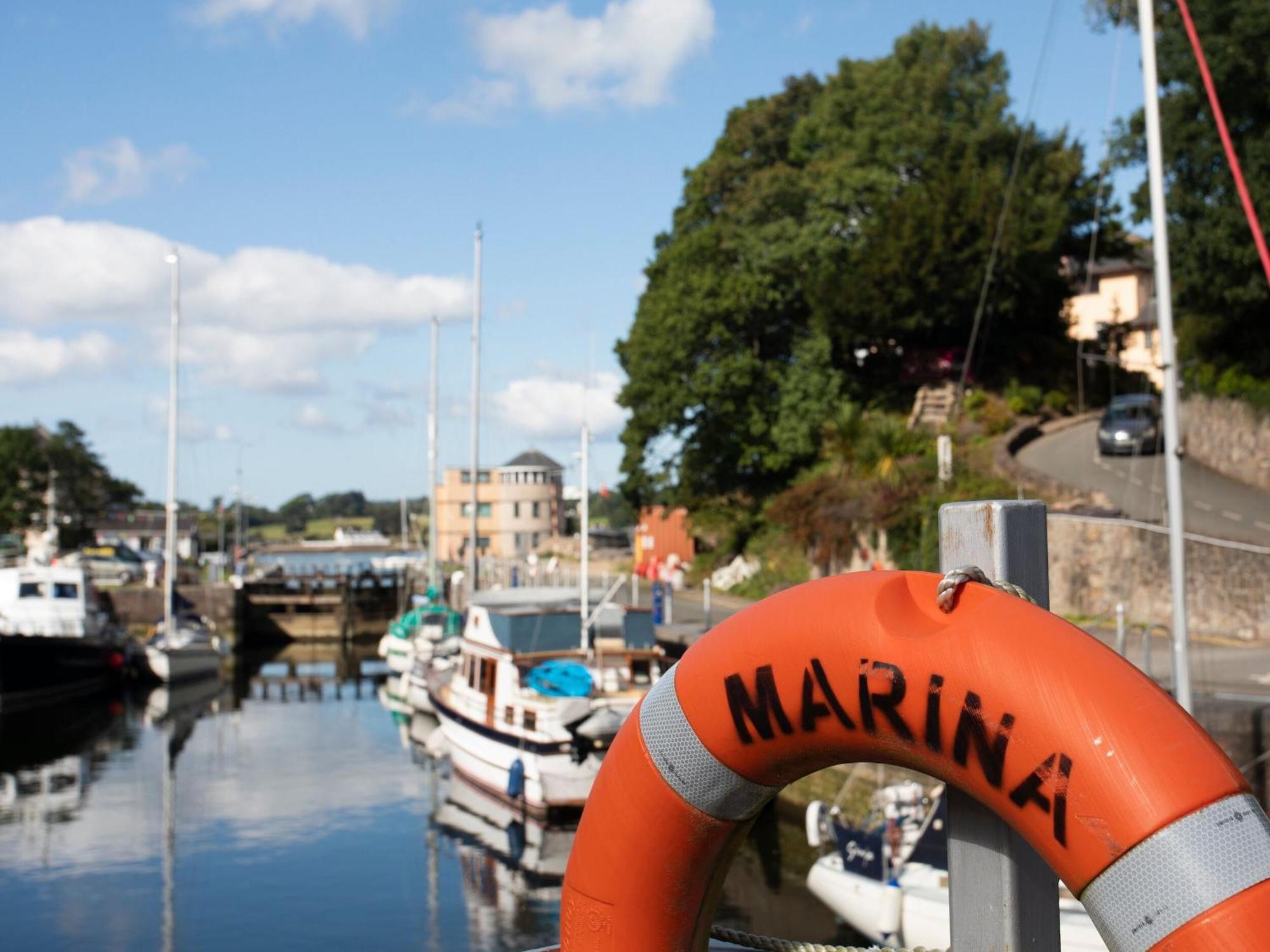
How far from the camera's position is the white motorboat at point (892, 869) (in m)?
11.0

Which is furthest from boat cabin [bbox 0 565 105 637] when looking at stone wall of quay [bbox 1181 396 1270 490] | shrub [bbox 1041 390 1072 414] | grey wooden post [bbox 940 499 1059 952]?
grey wooden post [bbox 940 499 1059 952]

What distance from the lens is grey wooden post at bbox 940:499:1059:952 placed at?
117 inches

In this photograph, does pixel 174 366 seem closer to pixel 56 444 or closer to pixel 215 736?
pixel 215 736

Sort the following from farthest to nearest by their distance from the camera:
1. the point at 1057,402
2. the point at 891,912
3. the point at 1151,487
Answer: the point at 1057,402 → the point at 1151,487 → the point at 891,912

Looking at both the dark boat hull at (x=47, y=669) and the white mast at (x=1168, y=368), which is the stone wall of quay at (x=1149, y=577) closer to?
the white mast at (x=1168, y=368)

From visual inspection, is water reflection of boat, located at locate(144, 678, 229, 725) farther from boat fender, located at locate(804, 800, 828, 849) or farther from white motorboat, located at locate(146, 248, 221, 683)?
boat fender, located at locate(804, 800, 828, 849)

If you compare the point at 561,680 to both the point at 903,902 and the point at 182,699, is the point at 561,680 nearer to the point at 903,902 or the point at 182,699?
the point at 903,902

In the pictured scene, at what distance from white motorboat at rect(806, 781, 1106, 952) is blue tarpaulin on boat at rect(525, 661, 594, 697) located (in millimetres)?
5786

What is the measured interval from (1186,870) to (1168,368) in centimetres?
1049

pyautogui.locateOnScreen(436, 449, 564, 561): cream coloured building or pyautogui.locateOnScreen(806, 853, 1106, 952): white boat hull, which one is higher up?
pyautogui.locateOnScreen(436, 449, 564, 561): cream coloured building

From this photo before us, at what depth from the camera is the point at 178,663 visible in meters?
34.4

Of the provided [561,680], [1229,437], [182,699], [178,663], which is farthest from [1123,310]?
[561,680]

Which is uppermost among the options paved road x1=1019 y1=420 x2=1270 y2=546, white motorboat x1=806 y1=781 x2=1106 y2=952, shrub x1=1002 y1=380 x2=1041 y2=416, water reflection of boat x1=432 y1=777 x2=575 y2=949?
shrub x1=1002 y1=380 x2=1041 y2=416

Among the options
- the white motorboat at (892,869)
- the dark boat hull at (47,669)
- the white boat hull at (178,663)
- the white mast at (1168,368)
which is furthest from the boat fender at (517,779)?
the white boat hull at (178,663)
